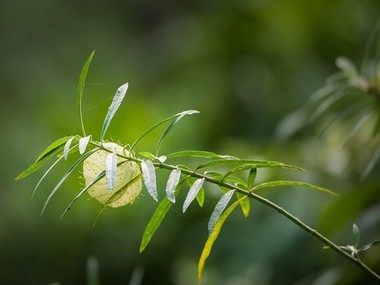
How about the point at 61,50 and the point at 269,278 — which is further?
the point at 61,50

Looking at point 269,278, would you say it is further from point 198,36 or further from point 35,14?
point 35,14

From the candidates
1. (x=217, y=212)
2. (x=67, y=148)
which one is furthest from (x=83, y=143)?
(x=217, y=212)

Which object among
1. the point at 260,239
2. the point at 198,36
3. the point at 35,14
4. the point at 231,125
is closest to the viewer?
the point at 260,239

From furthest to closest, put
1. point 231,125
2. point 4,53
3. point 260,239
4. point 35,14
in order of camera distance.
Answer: point 35,14 → point 4,53 → point 231,125 → point 260,239

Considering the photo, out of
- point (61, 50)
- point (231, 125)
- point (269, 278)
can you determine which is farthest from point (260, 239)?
point (61, 50)

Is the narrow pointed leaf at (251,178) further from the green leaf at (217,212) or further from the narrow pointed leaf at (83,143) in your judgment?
the narrow pointed leaf at (83,143)

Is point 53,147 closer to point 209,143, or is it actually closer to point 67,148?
point 67,148

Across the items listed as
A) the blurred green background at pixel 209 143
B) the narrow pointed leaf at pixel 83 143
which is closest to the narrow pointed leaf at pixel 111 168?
the narrow pointed leaf at pixel 83 143
